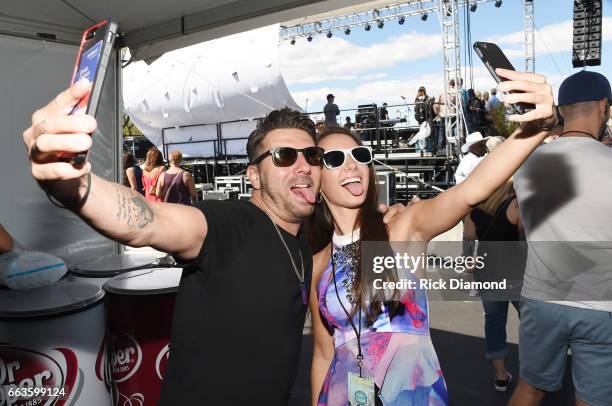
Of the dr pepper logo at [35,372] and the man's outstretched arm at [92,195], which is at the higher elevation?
the man's outstretched arm at [92,195]

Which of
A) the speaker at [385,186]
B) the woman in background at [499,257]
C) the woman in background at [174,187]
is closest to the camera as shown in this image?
the woman in background at [499,257]

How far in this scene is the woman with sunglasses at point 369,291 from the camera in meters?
1.64

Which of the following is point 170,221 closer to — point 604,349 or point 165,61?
point 604,349

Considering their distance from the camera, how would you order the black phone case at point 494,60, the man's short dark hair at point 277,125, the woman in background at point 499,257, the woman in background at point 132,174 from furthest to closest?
the woman in background at point 132,174, the woman in background at point 499,257, the man's short dark hair at point 277,125, the black phone case at point 494,60

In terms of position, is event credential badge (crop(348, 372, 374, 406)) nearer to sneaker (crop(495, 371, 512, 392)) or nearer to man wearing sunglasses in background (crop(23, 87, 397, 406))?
man wearing sunglasses in background (crop(23, 87, 397, 406))

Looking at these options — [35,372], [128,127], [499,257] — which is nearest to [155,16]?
[35,372]

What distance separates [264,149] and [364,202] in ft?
1.61

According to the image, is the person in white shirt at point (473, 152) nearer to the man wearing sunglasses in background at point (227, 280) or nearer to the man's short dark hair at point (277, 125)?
the man's short dark hair at point (277, 125)

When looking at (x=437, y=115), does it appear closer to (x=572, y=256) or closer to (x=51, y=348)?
(x=572, y=256)

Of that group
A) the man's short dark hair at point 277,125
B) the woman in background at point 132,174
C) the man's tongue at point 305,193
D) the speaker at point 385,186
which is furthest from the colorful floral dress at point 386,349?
the woman in background at point 132,174

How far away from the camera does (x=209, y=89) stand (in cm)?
1349

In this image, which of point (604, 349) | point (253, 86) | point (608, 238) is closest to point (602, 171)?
point (608, 238)

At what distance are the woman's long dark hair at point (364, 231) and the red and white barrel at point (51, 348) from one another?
132 cm

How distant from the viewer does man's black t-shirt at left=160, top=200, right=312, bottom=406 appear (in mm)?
1444
